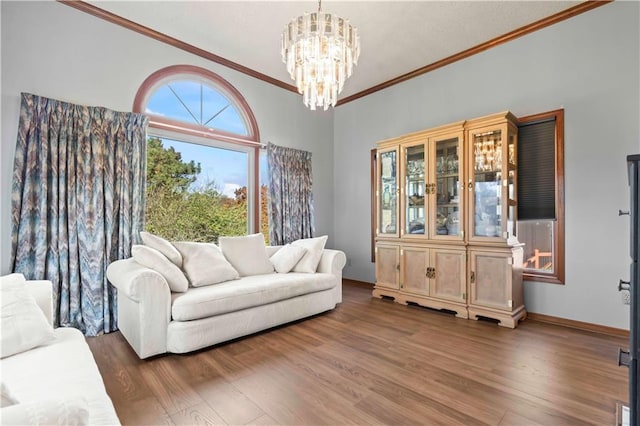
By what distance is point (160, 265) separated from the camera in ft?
8.24

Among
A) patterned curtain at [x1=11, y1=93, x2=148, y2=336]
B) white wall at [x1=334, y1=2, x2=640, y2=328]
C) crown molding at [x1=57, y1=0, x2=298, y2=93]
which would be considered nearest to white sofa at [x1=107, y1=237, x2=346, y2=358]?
patterned curtain at [x1=11, y1=93, x2=148, y2=336]

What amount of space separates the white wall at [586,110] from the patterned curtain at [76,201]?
2.98 m

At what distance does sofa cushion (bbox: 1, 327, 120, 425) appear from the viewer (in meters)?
1.08

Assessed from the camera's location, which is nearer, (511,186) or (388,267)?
(511,186)

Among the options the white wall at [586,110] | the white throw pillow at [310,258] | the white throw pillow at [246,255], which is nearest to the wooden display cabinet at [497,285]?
the white wall at [586,110]

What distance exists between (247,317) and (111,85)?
268 cm

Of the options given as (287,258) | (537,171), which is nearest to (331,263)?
(287,258)

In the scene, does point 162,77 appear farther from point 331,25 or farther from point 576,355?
point 576,355

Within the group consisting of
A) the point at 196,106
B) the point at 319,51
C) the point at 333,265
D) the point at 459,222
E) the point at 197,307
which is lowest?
the point at 197,307

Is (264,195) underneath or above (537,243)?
above

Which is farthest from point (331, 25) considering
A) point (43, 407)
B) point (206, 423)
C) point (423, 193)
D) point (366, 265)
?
point (366, 265)

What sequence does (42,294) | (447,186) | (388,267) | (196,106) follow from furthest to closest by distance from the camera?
(388,267), (196,106), (447,186), (42,294)

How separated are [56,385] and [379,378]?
1.70 m

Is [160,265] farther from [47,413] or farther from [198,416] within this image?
[47,413]
